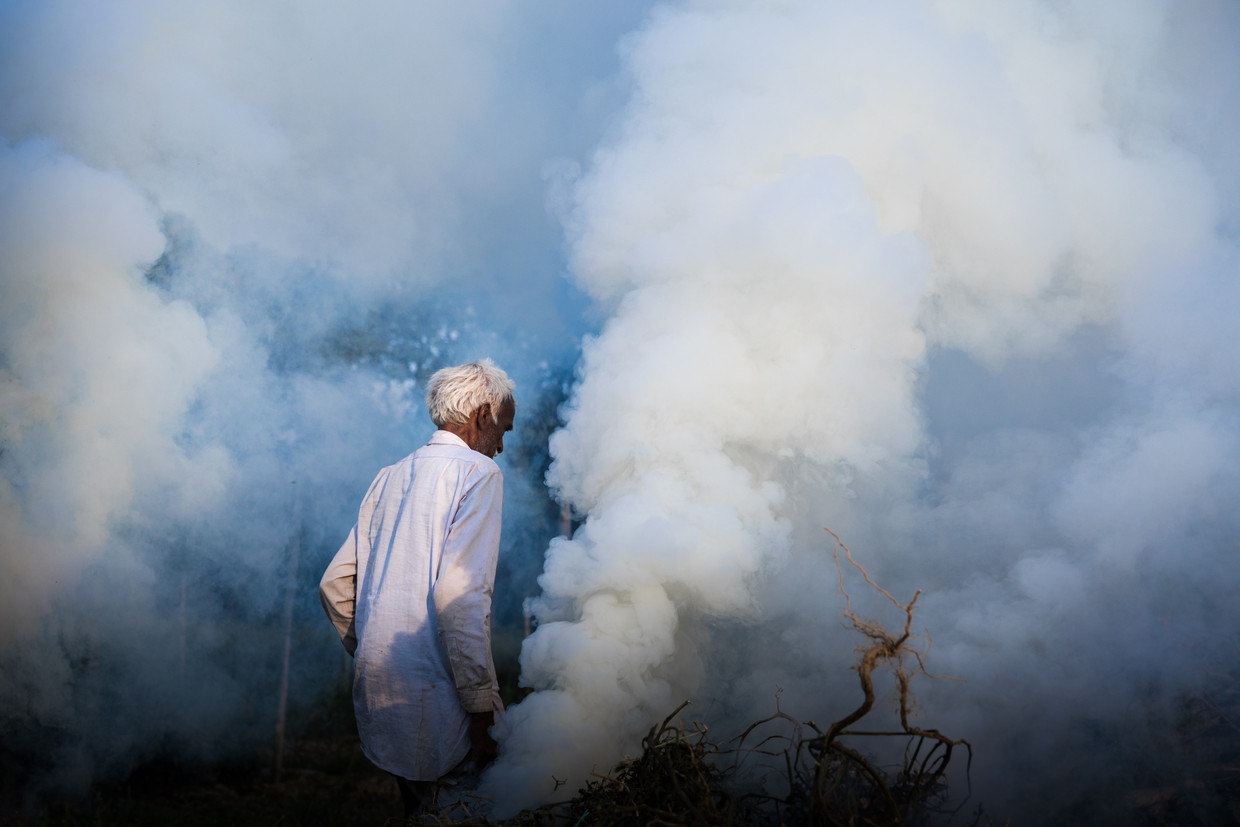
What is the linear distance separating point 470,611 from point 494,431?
0.78 m

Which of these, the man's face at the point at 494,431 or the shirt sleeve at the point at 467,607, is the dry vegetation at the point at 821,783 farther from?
the man's face at the point at 494,431

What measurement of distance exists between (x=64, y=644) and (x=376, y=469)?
2.07 metres

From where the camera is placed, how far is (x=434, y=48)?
4.86 m

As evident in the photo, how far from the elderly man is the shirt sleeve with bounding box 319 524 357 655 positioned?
3.8 inches

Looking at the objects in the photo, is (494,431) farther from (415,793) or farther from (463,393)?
(415,793)

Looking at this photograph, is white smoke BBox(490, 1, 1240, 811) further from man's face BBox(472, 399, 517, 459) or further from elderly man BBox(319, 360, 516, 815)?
man's face BBox(472, 399, 517, 459)

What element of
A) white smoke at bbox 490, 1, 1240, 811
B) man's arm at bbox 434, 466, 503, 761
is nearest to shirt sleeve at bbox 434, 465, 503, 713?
man's arm at bbox 434, 466, 503, 761

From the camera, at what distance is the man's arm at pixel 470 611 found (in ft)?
7.55

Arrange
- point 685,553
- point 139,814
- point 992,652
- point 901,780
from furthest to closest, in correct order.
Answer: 1. point 139,814
2. point 992,652
3. point 685,553
4. point 901,780

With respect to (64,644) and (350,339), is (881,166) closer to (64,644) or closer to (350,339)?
(350,339)

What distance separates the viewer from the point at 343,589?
2672 mm

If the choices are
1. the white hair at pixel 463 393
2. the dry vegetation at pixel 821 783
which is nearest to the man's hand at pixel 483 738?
the dry vegetation at pixel 821 783

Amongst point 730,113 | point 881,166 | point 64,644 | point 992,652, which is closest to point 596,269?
point 730,113

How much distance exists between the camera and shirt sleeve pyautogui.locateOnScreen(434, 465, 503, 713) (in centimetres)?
230
